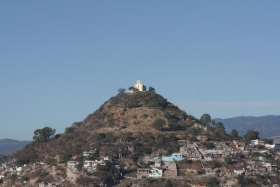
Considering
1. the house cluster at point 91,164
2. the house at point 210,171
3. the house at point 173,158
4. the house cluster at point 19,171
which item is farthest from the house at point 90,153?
the house at point 210,171

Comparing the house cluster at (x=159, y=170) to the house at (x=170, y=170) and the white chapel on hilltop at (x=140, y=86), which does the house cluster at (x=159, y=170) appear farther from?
the white chapel on hilltop at (x=140, y=86)

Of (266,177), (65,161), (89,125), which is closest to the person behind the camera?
(266,177)

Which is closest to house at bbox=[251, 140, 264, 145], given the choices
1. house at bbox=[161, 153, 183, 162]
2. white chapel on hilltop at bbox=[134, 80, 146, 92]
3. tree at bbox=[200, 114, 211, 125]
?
tree at bbox=[200, 114, 211, 125]

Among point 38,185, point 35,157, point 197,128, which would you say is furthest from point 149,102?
point 38,185

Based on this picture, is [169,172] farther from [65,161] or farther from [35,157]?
[35,157]

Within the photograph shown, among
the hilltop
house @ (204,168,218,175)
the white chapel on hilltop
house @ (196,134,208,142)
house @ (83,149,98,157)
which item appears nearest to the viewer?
the hilltop

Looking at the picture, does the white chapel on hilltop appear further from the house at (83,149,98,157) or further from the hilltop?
the house at (83,149,98,157)
